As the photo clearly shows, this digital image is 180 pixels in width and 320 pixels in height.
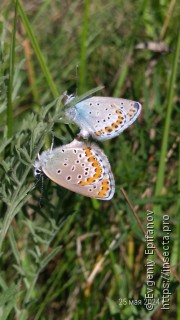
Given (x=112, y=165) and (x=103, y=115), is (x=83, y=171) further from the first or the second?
(x=112, y=165)

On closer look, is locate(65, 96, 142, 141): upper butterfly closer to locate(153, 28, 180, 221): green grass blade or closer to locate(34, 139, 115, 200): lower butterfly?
locate(34, 139, 115, 200): lower butterfly

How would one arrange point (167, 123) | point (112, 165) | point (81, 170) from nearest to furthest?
point (81, 170), point (167, 123), point (112, 165)

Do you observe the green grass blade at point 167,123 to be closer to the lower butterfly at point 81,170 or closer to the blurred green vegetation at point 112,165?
the blurred green vegetation at point 112,165

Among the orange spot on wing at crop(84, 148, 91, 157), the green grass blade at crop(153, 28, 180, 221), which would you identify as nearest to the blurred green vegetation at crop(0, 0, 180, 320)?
the green grass blade at crop(153, 28, 180, 221)

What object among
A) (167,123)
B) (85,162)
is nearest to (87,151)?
(85,162)

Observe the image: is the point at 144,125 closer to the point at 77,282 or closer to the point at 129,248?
the point at 129,248
